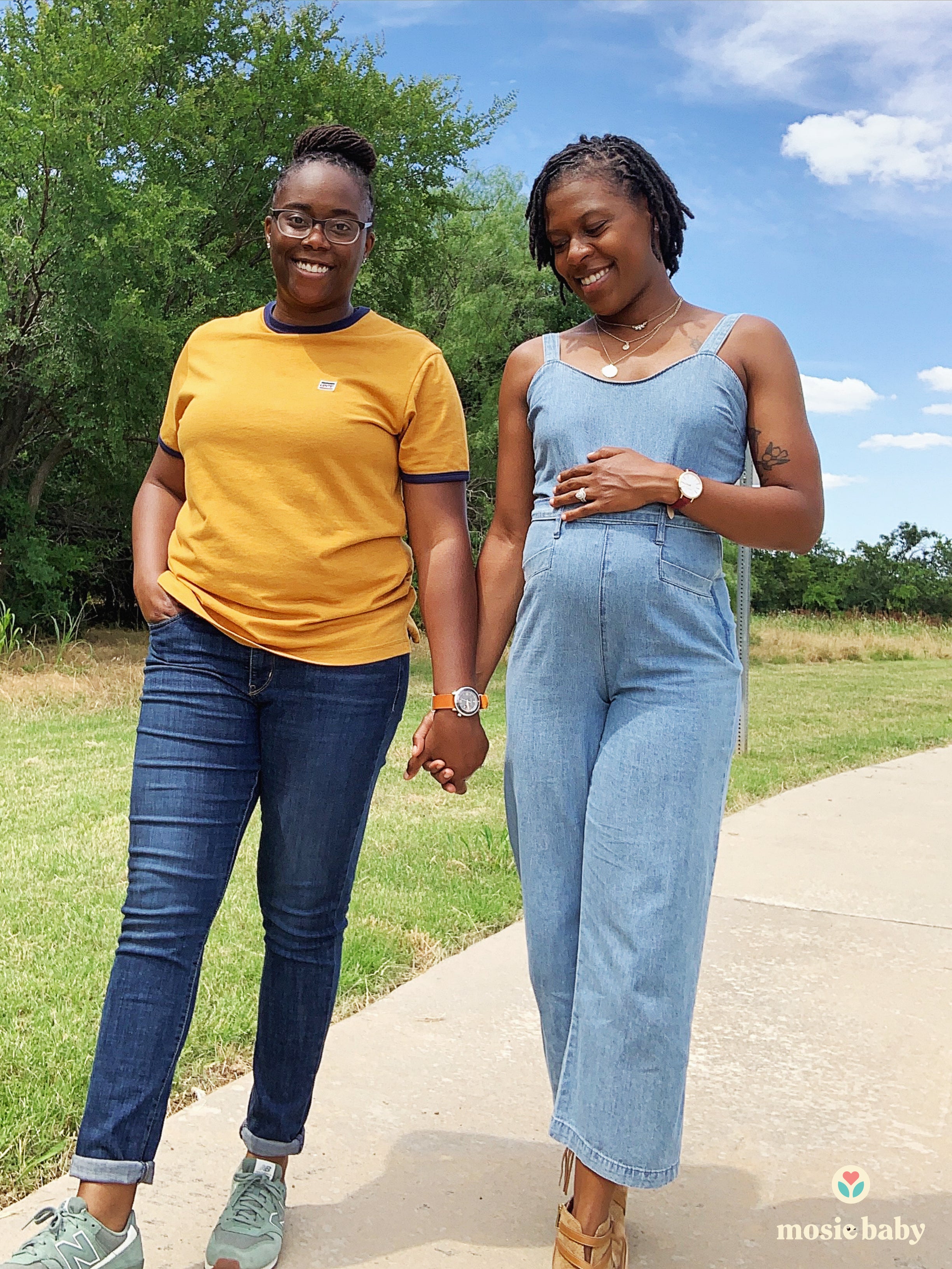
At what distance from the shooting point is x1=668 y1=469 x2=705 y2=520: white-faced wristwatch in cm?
224

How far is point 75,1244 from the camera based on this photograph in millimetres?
2055

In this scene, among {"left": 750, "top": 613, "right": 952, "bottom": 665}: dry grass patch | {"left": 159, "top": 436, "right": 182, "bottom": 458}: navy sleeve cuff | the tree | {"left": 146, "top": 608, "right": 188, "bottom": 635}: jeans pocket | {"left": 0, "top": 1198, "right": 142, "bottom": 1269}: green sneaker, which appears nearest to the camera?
{"left": 0, "top": 1198, "right": 142, "bottom": 1269}: green sneaker

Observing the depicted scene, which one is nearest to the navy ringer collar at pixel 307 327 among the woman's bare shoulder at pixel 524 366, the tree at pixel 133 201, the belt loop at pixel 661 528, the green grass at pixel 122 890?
the woman's bare shoulder at pixel 524 366

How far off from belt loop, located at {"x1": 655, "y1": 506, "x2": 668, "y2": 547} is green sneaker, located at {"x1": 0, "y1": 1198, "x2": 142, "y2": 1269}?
1478 millimetres

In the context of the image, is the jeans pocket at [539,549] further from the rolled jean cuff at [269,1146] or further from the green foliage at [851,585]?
the green foliage at [851,585]

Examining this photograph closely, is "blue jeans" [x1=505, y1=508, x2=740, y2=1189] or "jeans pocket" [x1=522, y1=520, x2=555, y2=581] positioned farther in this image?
"jeans pocket" [x1=522, y1=520, x2=555, y2=581]

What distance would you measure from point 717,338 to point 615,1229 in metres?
1.61

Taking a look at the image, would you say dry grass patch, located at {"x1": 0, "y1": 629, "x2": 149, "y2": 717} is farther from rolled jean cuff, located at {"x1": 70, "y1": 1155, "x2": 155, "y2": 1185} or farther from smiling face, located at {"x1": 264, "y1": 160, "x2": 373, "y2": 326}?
rolled jean cuff, located at {"x1": 70, "y1": 1155, "x2": 155, "y2": 1185}

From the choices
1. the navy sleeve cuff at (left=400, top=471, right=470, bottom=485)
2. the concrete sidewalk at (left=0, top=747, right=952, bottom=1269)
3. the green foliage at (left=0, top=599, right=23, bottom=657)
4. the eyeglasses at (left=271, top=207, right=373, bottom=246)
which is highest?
the eyeglasses at (left=271, top=207, right=373, bottom=246)

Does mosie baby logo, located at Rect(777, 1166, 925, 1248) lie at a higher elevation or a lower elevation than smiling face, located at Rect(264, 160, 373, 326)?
lower

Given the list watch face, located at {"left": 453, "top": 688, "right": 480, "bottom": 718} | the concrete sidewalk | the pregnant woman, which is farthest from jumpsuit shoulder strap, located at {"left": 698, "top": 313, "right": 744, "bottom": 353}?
the concrete sidewalk

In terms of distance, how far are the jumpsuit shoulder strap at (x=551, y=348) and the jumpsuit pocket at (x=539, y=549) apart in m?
0.32

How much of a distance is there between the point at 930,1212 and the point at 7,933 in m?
3.10

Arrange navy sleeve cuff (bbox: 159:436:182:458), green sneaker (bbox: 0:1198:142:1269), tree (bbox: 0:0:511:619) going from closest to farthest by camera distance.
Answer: green sneaker (bbox: 0:1198:142:1269) < navy sleeve cuff (bbox: 159:436:182:458) < tree (bbox: 0:0:511:619)
